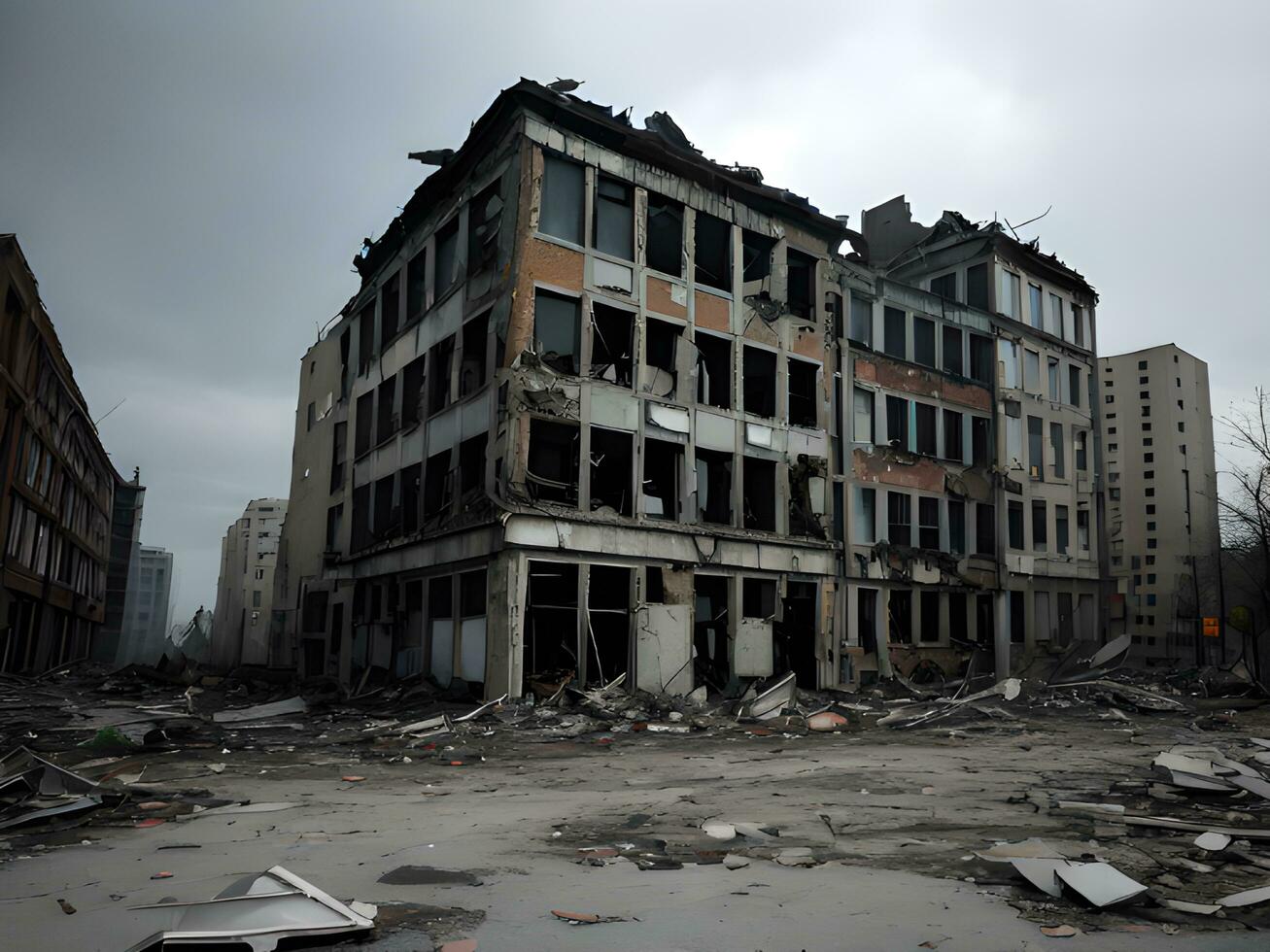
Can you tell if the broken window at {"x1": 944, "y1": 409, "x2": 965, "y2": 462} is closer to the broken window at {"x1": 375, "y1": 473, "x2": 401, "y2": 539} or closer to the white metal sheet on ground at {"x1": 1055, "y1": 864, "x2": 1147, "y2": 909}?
the broken window at {"x1": 375, "y1": 473, "x2": 401, "y2": 539}

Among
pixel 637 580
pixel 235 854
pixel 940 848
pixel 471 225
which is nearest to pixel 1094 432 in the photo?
pixel 637 580

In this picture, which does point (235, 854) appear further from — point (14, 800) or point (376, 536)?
point (376, 536)

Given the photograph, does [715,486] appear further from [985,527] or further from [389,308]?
[389,308]

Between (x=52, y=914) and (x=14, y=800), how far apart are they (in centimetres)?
391

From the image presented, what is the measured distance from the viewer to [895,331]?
92.9 feet

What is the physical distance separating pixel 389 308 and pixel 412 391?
3862 millimetres

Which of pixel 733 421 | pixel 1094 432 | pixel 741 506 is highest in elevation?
pixel 1094 432

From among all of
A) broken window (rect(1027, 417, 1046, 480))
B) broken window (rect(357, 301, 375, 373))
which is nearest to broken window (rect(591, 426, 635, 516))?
broken window (rect(357, 301, 375, 373))

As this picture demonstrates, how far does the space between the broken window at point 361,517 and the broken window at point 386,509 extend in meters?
0.79

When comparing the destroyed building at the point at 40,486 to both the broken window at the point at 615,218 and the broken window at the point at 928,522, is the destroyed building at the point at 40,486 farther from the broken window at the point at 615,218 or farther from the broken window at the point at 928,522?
the broken window at the point at 928,522

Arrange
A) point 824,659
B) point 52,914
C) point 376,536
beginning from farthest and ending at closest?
point 376,536 < point 824,659 < point 52,914

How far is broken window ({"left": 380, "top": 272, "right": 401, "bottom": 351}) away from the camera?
2720cm

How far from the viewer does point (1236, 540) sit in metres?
44.3

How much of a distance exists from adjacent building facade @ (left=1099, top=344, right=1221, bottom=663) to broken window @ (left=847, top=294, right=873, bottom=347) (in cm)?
3728
